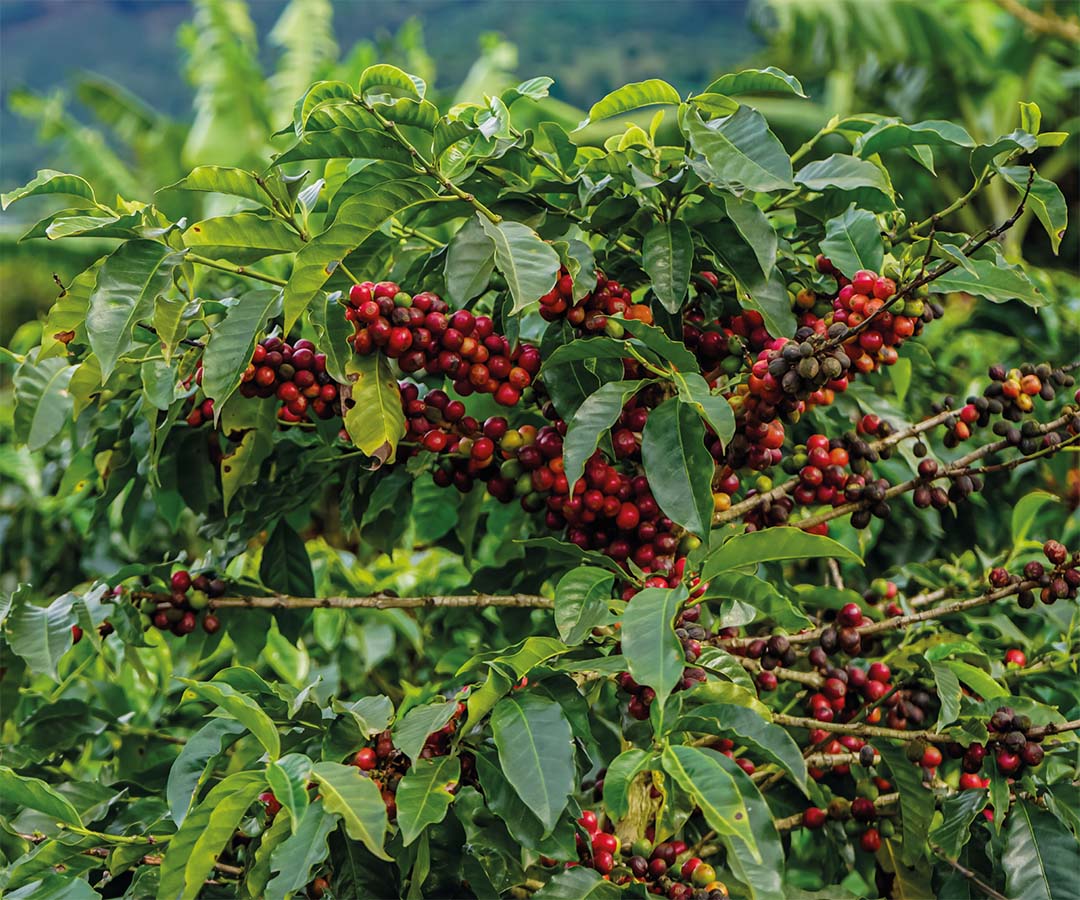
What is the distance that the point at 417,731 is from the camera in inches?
33.4

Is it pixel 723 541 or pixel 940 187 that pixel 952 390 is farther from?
pixel 940 187

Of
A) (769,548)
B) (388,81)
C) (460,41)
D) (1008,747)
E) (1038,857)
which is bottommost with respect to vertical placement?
(460,41)

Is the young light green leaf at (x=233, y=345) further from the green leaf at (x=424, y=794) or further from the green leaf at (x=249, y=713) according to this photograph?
the green leaf at (x=424, y=794)

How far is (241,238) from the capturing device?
1.02m

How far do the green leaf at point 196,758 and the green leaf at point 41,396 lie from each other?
0.31 metres

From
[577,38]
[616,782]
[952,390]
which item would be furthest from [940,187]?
[577,38]

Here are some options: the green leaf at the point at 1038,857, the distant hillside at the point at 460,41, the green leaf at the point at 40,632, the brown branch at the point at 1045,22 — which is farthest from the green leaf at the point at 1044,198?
the distant hillside at the point at 460,41

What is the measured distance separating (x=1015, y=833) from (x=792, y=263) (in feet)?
1.99

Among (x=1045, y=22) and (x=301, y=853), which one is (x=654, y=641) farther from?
(x=1045, y=22)

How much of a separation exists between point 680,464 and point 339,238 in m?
0.36

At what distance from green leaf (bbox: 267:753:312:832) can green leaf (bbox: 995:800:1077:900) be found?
0.66 metres

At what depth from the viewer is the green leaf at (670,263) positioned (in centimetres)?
100

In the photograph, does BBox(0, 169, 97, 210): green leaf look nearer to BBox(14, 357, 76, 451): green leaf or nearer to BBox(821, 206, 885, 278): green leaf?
BBox(14, 357, 76, 451): green leaf

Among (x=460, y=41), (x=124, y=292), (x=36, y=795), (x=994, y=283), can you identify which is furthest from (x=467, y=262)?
(x=460, y=41)
